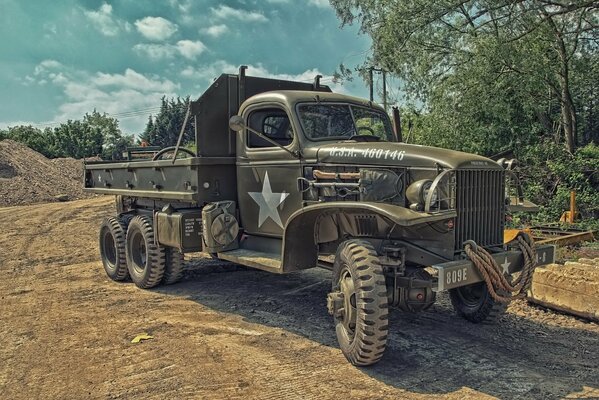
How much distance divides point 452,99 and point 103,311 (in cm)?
958

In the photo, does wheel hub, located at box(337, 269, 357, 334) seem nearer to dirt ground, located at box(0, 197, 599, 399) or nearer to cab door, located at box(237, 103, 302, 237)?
dirt ground, located at box(0, 197, 599, 399)

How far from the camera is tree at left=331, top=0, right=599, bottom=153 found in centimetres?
1199

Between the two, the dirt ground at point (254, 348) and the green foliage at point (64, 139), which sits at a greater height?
the green foliage at point (64, 139)

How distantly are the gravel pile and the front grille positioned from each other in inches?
850

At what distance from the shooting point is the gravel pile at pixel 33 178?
23.5 meters

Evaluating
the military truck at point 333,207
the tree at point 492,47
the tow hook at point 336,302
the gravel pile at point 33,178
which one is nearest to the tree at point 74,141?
the gravel pile at point 33,178

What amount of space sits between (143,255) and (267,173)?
266 centimetres

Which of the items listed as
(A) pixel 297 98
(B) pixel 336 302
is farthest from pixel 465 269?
(A) pixel 297 98

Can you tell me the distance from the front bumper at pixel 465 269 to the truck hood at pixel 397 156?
0.74m

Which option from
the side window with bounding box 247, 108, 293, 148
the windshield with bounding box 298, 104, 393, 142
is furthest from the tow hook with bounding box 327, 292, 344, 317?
the side window with bounding box 247, 108, 293, 148

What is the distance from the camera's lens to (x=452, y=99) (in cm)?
1292

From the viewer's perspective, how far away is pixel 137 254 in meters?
7.55

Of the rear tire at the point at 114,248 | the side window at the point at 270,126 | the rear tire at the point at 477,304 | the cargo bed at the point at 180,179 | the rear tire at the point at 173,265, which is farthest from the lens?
the rear tire at the point at 114,248

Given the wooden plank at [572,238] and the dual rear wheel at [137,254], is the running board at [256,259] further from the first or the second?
the wooden plank at [572,238]
